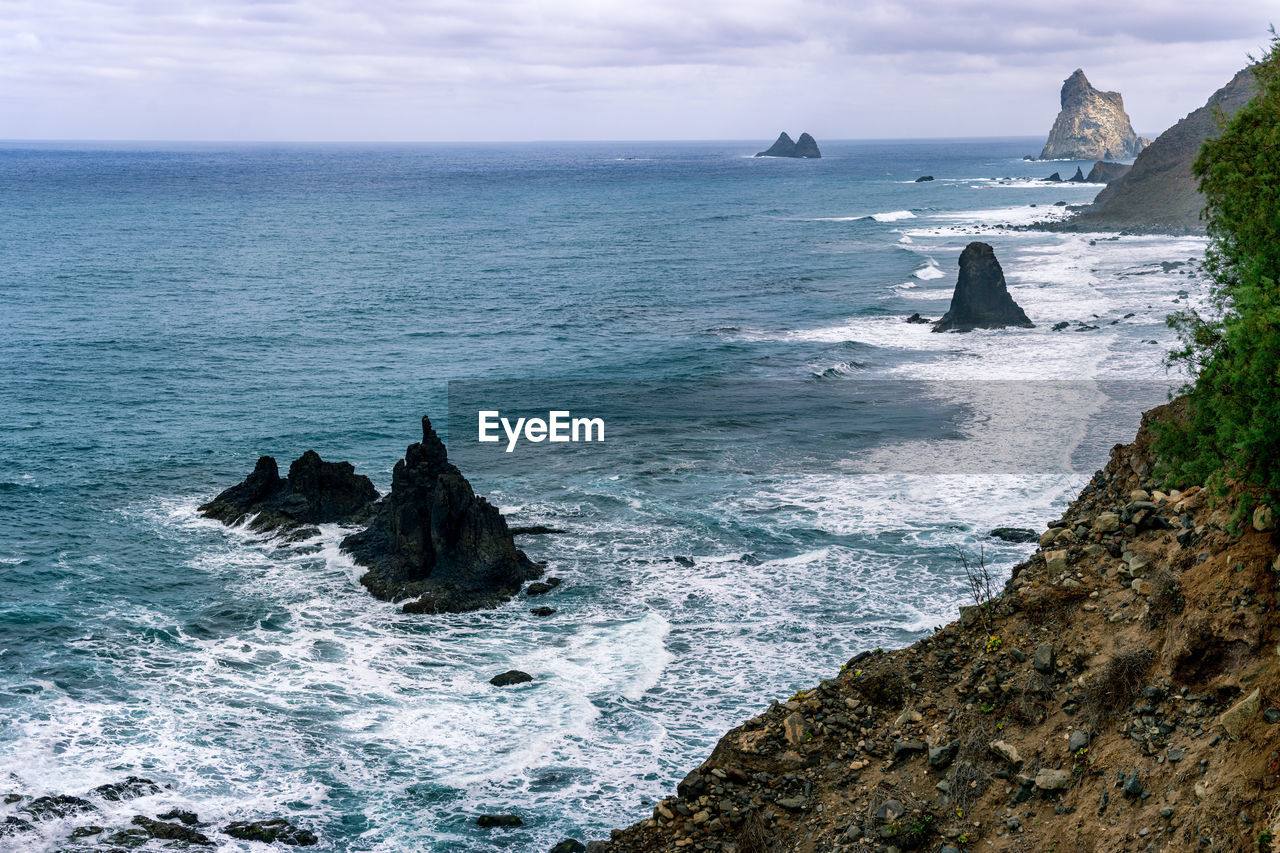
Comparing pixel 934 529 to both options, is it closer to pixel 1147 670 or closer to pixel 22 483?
pixel 1147 670

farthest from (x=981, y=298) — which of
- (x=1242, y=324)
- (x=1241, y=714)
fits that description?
(x=1241, y=714)

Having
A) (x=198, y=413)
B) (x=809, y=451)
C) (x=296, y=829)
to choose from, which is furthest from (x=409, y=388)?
(x=296, y=829)

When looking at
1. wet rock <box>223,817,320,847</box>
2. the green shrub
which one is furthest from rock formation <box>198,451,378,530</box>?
the green shrub

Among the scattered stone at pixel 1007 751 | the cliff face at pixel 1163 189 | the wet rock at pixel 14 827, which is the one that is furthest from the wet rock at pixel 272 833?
the cliff face at pixel 1163 189

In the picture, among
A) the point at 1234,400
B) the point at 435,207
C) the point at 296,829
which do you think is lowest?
the point at 296,829

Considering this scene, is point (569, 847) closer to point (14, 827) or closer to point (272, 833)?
point (272, 833)

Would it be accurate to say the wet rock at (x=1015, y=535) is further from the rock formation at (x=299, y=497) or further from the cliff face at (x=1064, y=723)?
the rock formation at (x=299, y=497)
